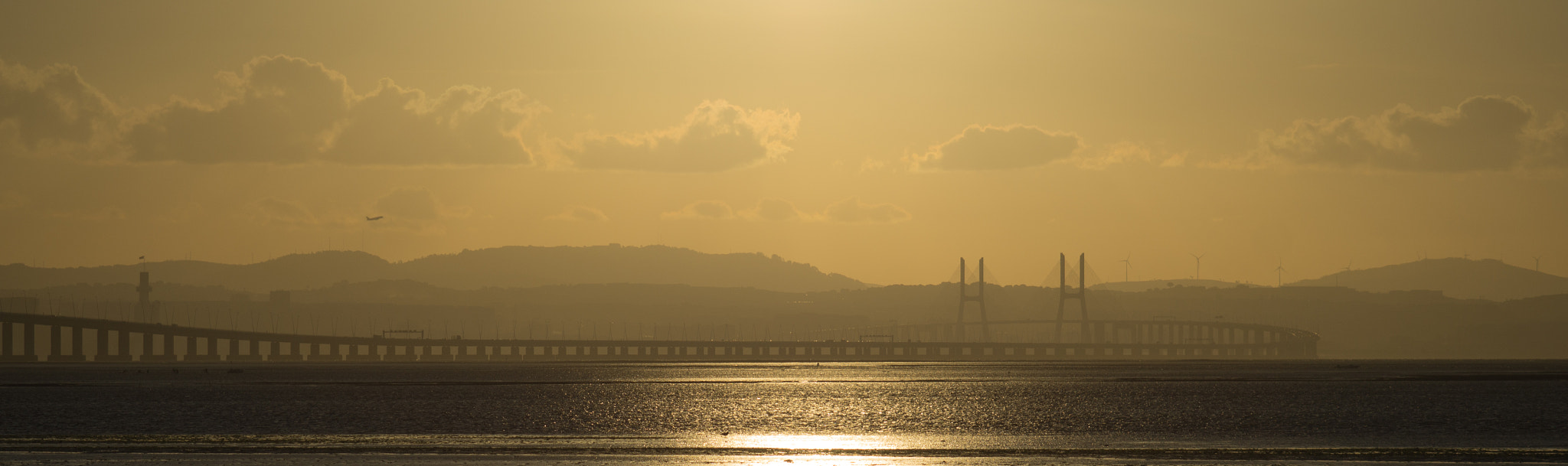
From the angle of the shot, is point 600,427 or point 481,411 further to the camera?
point 481,411

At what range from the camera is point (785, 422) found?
2274 inches

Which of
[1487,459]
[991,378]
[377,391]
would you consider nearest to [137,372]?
[377,391]

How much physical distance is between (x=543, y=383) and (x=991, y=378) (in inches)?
1545

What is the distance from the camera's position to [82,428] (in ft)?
181

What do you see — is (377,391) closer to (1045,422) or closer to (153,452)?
(1045,422)

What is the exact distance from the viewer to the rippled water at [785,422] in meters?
41.6

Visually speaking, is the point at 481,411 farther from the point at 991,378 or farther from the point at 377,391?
the point at 991,378

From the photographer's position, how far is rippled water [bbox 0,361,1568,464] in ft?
136

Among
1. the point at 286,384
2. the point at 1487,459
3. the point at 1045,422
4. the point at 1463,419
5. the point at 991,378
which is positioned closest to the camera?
the point at 1487,459

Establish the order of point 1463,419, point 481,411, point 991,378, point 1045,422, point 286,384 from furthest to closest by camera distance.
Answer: point 991,378, point 286,384, point 481,411, point 1463,419, point 1045,422

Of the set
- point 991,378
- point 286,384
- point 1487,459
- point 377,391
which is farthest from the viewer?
point 991,378

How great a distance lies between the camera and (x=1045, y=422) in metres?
60.5

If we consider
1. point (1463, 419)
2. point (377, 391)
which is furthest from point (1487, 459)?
point (377, 391)

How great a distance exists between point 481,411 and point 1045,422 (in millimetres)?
25450
